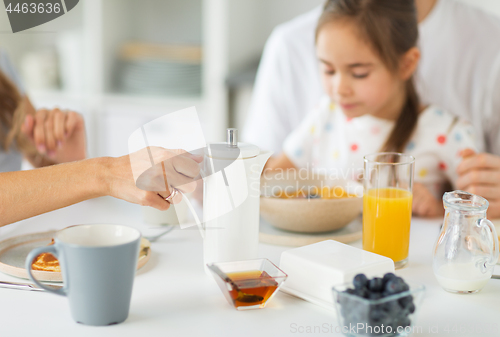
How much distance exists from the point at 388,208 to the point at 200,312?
375mm

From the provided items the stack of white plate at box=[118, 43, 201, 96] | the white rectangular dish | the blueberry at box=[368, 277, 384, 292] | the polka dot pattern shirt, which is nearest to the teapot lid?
the white rectangular dish

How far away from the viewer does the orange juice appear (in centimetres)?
87

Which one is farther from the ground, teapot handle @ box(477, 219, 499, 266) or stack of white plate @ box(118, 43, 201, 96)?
stack of white plate @ box(118, 43, 201, 96)

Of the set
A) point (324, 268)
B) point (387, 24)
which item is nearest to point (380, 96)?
point (387, 24)

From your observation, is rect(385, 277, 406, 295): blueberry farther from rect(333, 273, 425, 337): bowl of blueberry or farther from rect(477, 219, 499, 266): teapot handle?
rect(477, 219, 499, 266): teapot handle

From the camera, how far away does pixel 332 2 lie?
1.53 metres

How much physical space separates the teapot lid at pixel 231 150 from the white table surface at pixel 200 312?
0.67 feet

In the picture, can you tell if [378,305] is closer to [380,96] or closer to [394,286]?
[394,286]

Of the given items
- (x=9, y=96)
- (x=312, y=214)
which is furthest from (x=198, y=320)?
(x=9, y=96)

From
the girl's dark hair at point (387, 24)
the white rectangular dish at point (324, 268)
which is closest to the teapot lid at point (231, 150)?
the white rectangular dish at point (324, 268)

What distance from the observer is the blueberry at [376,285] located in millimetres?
618

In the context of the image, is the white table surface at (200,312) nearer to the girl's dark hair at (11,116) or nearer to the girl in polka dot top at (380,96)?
the girl in polka dot top at (380,96)

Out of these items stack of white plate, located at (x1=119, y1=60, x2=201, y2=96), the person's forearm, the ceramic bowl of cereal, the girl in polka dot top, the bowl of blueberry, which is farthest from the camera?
stack of white plate, located at (x1=119, y1=60, x2=201, y2=96)

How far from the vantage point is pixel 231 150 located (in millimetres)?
775
